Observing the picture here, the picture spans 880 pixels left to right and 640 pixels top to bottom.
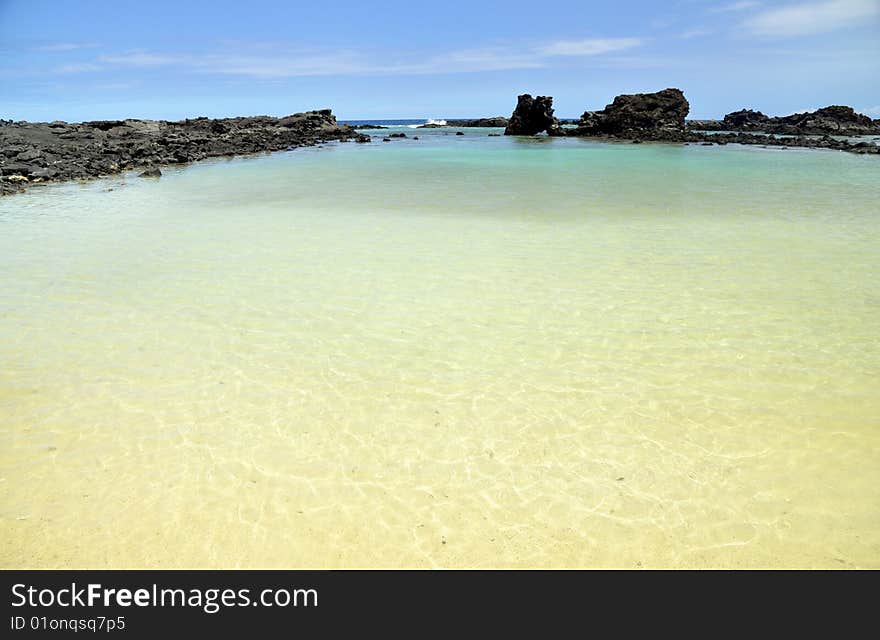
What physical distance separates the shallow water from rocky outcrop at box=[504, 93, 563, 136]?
58258mm

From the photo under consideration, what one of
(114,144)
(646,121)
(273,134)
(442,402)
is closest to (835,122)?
(646,121)

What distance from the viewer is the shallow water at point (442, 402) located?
125 inches

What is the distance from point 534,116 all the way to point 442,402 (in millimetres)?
66086

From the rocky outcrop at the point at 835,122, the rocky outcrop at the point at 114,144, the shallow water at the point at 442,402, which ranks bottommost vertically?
the shallow water at the point at 442,402

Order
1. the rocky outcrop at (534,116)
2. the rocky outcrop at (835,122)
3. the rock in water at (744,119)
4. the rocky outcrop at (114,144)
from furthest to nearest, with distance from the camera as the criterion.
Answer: the rock in water at (744,119), the rocky outcrop at (534,116), the rocky outcrop at (835,122), the rocky outcrop at (114,144)

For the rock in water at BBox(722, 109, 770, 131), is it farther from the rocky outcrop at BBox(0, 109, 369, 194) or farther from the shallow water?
the shallow water

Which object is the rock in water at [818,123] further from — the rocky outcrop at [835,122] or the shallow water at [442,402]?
the shallow water at [442,402]

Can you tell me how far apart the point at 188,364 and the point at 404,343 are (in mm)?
2247

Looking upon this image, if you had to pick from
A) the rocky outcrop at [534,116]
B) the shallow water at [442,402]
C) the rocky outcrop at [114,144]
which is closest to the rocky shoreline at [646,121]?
the rocky outcrop at [534,116]

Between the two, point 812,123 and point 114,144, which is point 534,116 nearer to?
point 812,123

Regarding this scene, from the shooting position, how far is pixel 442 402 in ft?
15.2

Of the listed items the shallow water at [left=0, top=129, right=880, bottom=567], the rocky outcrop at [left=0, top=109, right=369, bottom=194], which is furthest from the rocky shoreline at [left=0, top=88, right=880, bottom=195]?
the shallow water at [left=0, top=129, right=880, bottom=567]

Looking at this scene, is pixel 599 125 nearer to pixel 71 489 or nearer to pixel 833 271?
pixel 833 271

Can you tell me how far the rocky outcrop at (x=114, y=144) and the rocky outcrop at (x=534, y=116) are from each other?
20.9 m
